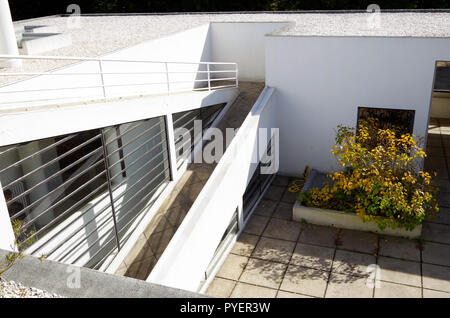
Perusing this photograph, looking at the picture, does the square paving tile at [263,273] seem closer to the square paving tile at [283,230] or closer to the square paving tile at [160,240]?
the square paving tile at [283,230]

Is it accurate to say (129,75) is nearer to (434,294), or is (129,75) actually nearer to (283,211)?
(283,211)

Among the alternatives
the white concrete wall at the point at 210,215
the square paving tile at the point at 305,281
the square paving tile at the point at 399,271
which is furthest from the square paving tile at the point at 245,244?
the square paving tile at the point at 399,271

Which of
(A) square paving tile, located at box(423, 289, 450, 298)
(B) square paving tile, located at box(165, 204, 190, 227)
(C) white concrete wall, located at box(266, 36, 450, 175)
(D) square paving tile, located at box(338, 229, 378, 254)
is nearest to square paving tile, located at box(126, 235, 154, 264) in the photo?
(B) square paving tile, located at box(165, 204, 190, 227)

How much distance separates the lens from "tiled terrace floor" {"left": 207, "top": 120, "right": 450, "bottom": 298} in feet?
28.5

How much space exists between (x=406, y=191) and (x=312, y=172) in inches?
121

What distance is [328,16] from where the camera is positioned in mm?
15578

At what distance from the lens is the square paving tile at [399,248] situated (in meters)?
9.55

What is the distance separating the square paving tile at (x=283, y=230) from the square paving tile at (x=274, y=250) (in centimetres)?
18

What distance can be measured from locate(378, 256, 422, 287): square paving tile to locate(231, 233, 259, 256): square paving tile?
271 cm

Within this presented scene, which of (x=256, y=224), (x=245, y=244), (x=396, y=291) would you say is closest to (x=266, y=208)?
(x=256, y=224)

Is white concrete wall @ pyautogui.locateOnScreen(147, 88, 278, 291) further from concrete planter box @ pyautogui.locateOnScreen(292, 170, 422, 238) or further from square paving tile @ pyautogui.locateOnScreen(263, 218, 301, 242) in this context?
concrete planter box @ pyautogui.locateOnScreen(292, 170, 422, 238)

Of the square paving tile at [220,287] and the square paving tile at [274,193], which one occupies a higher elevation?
the square paving tile at [274,193]

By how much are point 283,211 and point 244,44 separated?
6166 mm
